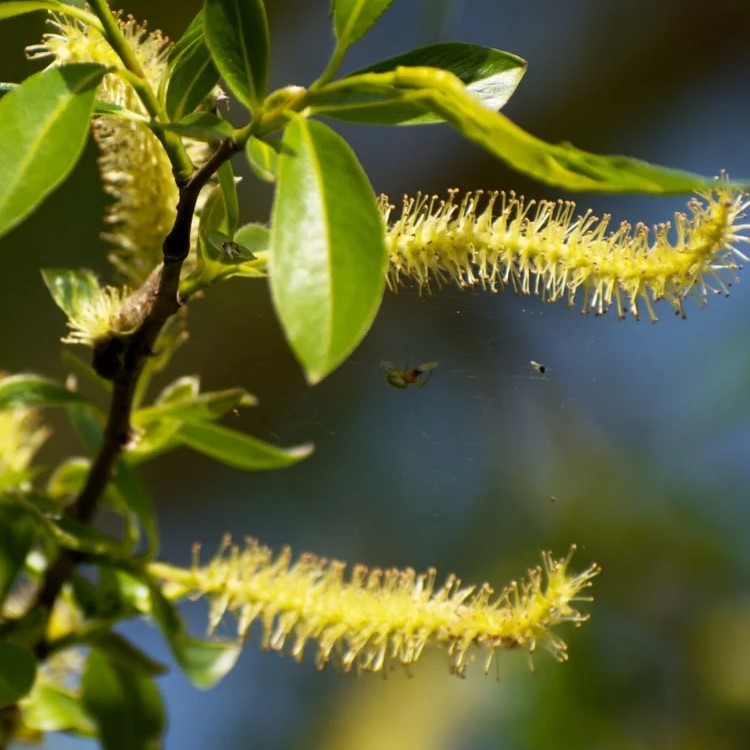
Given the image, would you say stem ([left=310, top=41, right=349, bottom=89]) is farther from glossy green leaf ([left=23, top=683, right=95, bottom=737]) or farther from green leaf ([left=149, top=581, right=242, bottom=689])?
glossy green leaf ([left=23, top=683, right=95, bottom=737])

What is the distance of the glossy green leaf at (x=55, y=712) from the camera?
0.93 m

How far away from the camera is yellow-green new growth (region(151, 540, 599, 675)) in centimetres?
74

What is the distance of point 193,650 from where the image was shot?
914mm

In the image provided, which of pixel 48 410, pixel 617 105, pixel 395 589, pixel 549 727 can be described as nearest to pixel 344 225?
pixel 395 589

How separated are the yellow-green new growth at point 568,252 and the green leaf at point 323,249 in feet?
0.48

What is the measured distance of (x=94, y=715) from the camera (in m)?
0.96

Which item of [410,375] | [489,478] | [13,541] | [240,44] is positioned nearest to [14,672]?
[13,541]

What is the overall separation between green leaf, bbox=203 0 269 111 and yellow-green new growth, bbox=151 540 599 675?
0.40 metres

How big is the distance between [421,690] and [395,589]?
0.99m

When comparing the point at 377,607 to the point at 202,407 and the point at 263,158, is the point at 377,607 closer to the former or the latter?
the point at 202,407

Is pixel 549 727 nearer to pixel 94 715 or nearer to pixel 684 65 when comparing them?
pixel 94 715

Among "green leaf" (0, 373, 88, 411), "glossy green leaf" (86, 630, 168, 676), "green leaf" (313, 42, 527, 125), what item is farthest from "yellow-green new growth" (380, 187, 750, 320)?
"glossy green leaf" (86, 630, 168, 676)

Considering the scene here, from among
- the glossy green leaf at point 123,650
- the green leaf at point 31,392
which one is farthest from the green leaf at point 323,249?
the glossy green leaf at point 123,650

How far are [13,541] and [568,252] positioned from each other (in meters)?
0.54
